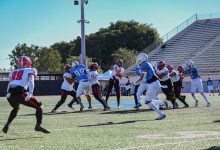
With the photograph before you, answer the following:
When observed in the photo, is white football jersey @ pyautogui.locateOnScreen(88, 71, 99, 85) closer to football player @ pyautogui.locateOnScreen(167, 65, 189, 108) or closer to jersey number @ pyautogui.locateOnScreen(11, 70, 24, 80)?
football player @ pyautogui.locateOnScreen(167, 65, 189, 108)

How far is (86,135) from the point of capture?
985 cm

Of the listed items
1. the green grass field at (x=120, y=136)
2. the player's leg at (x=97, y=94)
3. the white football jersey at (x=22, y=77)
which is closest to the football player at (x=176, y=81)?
the player's leg at (x=97, y=94)

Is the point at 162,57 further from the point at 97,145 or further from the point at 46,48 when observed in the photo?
the point at 97,145

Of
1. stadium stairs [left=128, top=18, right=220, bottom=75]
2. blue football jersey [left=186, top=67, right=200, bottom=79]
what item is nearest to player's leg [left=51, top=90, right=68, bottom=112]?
blue football jersey [left=186, top=67, right=200, bottom=79]

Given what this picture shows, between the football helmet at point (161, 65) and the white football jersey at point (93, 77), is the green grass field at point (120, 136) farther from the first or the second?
the white football jersey at point (93, 77)

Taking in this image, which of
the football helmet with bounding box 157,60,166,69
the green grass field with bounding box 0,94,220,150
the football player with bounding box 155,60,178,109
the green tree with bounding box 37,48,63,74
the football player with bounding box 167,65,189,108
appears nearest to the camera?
the green grass field with bounding box 0,94,220,150

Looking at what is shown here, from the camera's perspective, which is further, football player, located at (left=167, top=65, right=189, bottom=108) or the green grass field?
football player, located at (left=167, top=65, right=189, bottom=108)

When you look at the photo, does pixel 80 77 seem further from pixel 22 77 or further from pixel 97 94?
pixel 22 77

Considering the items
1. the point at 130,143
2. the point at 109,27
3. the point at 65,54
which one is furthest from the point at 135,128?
the point at 65,54

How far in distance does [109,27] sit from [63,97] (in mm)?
75499

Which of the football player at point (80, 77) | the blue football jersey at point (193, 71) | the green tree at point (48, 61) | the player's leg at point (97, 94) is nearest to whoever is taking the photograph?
the player's leg at point (97, 94)

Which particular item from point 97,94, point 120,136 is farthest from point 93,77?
point 120,136

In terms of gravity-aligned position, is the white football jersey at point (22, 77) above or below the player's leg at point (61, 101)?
above

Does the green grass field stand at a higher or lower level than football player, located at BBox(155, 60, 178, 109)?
lower
